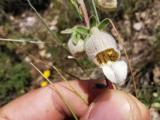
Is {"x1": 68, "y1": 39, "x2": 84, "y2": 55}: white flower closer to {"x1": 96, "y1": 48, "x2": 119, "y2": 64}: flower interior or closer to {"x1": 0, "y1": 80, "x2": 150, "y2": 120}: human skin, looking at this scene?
{"x1": 96, "y1": 48, "x2": 119, "y2": 64}: flower interior

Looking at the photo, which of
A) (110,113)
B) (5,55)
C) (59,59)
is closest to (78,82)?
(110,113)

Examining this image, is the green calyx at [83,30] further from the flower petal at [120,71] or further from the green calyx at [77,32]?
the flower petal at [120,71]

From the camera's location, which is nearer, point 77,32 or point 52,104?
point 77,32

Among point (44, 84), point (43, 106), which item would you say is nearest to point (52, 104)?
point (43, 106)

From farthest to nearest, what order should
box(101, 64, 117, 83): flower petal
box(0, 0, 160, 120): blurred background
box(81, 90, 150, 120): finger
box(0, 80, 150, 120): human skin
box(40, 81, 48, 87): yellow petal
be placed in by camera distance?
box(40, 81, 48, 87): yellow petal < box(0, 0, 160, 120): blurred background < box(0, 80, 150, 120): human skin < box(81, 90, 150, 120): finger < box(101, 64, 117, 83): flower petal

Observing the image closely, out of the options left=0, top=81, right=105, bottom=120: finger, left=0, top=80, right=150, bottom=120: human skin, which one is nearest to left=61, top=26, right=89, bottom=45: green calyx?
left=0, top=80, right=150, bottom=120: human skin

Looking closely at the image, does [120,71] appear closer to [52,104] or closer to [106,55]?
[106,55]
